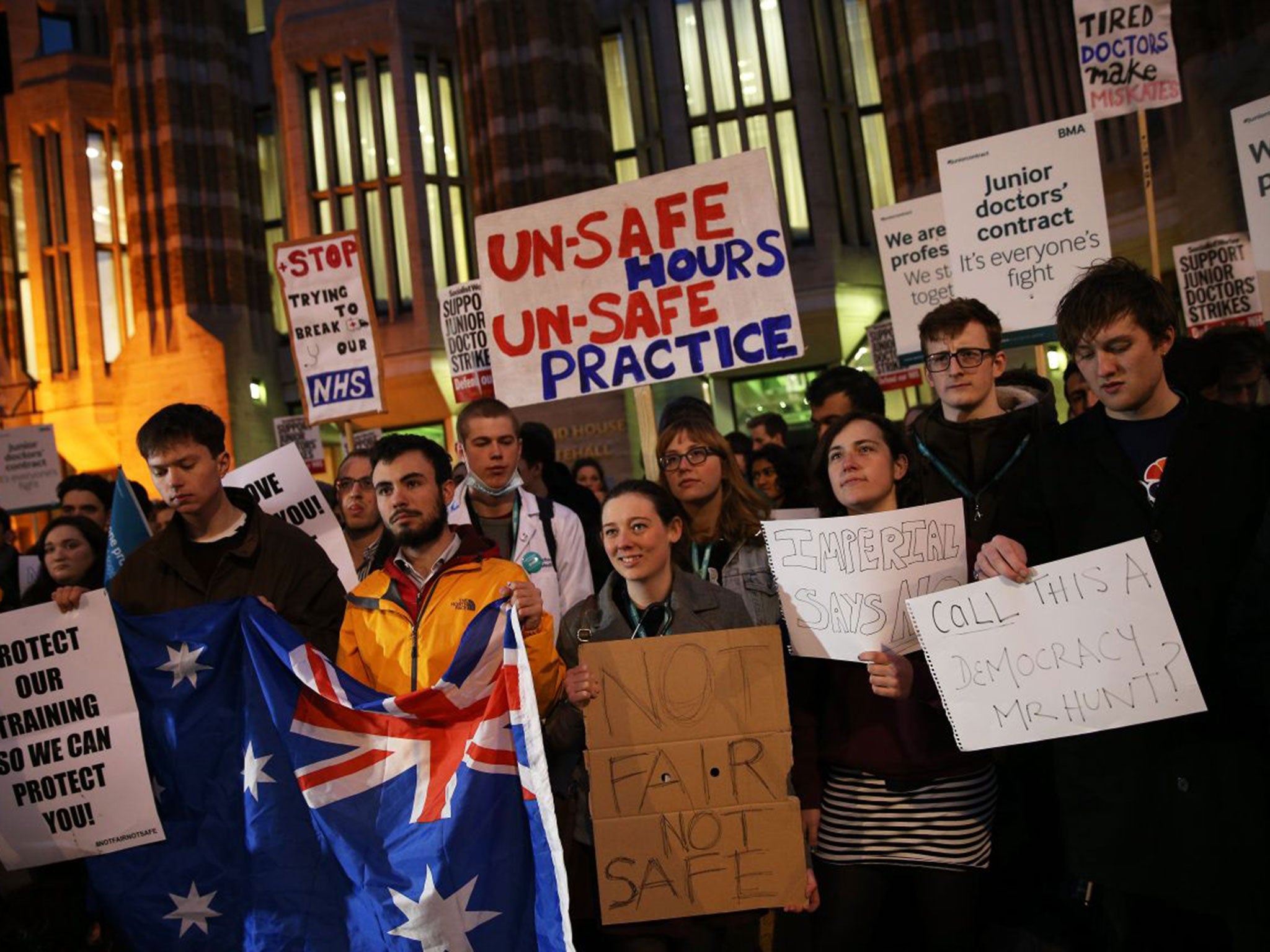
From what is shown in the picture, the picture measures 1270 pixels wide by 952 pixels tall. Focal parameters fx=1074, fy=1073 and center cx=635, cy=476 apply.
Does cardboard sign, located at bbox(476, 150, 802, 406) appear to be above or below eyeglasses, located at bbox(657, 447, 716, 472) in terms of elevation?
above

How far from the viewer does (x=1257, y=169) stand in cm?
522

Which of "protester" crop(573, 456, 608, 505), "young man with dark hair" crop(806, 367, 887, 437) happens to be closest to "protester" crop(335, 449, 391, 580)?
"young man with dark hair" crop(806, 367, 887, 437)

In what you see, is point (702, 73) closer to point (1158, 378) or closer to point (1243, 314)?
point (1243, 314)

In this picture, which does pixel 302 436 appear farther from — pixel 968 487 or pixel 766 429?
pixel 968 487

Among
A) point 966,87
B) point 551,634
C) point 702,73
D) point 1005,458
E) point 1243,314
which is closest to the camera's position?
point 551,634

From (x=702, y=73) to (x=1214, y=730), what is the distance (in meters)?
16.5

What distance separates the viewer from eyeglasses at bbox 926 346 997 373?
3451 millimetres

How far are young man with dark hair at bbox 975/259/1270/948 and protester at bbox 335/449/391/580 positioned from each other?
328 cm

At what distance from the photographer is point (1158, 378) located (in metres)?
2.57

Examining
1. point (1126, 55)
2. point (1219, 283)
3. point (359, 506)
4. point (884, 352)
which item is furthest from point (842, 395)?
point (884, 352)

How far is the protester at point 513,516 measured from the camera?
4027 mm

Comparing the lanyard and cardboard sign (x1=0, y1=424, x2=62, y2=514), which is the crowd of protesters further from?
cardboard sign (x1=0, y1=424, x2=62, y2=514)

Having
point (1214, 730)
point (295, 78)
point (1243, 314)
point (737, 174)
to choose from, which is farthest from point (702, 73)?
point (1214, 730)

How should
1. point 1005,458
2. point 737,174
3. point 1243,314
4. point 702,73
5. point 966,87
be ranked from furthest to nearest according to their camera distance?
point 702,73, point 966,87, point 1243,314, point 737,174, point 1005,458
